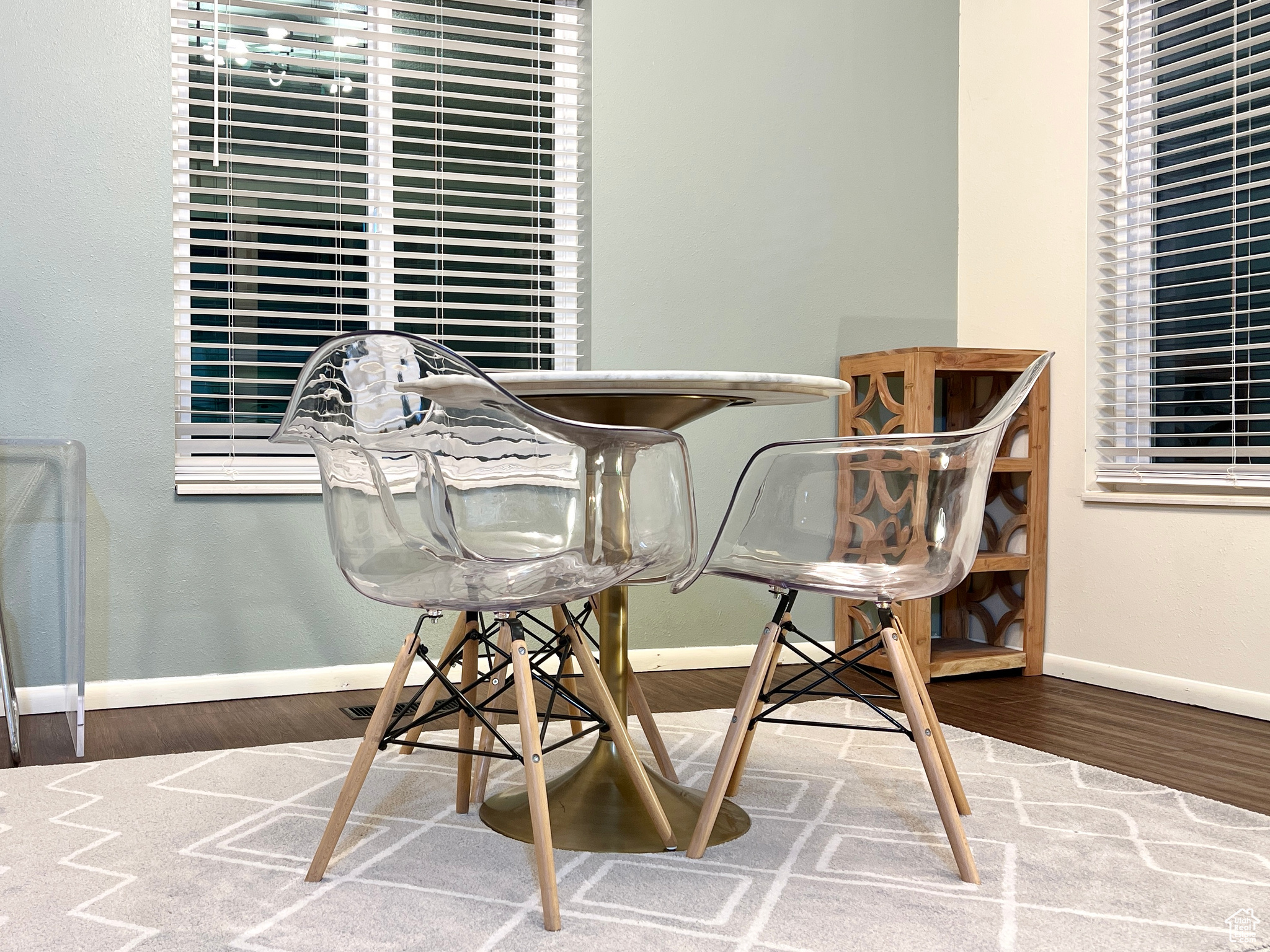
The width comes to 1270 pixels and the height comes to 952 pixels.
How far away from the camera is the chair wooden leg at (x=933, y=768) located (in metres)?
1.61

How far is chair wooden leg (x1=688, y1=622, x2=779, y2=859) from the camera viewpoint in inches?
66.3

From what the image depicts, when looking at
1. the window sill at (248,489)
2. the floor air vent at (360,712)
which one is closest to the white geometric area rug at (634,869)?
the floor air vent at (360,712)

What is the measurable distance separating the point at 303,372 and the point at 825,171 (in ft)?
7.90

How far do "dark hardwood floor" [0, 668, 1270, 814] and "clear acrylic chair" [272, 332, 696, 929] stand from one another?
3.41 ft

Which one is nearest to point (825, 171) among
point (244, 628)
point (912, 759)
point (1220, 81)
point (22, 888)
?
point (1220, 81)

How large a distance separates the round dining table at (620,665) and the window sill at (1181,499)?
1.47 m

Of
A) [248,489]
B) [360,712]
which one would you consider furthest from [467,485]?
[248,489]

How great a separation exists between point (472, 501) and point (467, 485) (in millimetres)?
24

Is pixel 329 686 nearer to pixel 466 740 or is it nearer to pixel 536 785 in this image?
pixel 466 740

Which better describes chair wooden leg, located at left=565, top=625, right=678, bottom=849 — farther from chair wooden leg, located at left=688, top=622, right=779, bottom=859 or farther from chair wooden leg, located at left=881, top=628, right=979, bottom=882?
chair wooden leg, located at left=881, top=628, right=979, bottom=882

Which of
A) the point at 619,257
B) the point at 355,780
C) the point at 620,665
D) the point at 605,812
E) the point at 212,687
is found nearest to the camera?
Result: the point at 355,780

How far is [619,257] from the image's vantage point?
3277 millimetres

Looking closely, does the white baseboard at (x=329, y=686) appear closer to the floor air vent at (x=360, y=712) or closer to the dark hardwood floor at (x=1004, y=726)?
the dark hardwood floor at (x=1004, y=726)

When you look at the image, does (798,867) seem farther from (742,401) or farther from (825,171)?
(825,171)
